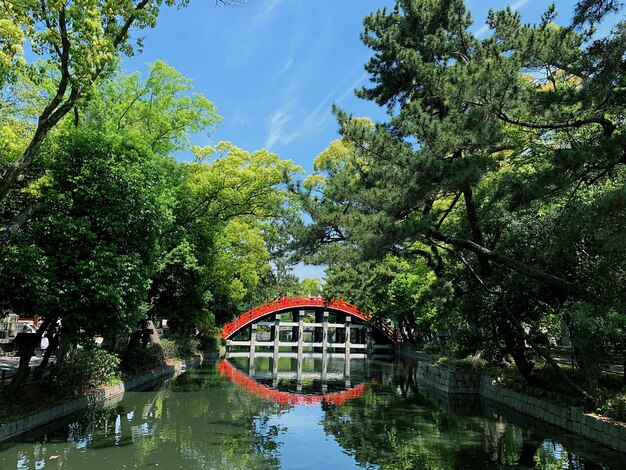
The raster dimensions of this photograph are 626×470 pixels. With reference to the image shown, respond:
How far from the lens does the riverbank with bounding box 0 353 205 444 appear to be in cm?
826

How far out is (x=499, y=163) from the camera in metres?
10.2

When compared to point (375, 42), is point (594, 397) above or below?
below

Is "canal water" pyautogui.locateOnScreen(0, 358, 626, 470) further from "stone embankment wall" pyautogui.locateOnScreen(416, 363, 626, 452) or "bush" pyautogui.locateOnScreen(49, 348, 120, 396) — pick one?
"bush" pyautogui.locateOnScreen(49, 348, 120, 396)

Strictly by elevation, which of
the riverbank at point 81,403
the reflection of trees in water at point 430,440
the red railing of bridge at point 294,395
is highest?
the riverbank at point 81,403

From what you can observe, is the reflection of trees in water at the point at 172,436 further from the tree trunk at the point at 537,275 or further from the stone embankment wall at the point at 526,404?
the stone embankment wall at the point at 526,404

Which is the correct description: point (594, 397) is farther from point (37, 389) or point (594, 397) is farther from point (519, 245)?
point (37, 389)

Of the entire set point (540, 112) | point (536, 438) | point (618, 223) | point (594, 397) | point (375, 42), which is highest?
point (375, 42)

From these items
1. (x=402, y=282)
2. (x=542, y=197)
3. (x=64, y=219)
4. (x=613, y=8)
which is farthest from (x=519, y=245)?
(x=402, y=282)

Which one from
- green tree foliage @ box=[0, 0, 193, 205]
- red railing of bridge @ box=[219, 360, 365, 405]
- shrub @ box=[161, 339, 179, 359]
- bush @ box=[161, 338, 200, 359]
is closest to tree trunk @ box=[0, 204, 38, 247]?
green tree foliage @ box=[0, 0, 193, 205]

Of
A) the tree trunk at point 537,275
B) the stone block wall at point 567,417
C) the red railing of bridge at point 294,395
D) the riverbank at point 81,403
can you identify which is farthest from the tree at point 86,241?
the stone block wall at point 567,417

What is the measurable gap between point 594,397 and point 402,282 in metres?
18.0

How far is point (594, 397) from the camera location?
9.99 m

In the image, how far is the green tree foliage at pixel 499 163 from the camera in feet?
26.4

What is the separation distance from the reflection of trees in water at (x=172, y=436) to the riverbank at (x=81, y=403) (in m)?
0.42
